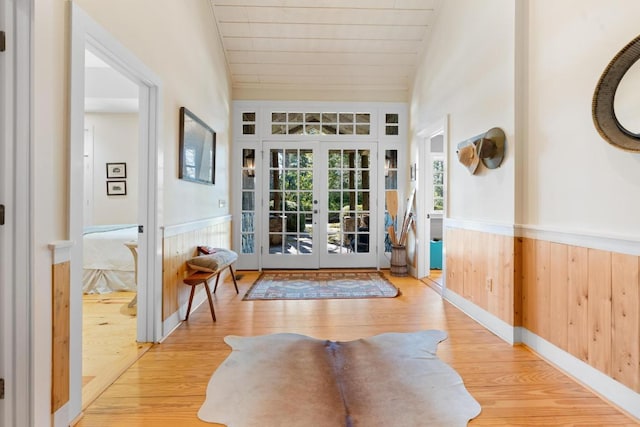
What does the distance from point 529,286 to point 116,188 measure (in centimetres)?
589

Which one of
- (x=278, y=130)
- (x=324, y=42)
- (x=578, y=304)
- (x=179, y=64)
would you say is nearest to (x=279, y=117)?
(x=278, y=130)

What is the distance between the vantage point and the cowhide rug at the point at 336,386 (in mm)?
1562

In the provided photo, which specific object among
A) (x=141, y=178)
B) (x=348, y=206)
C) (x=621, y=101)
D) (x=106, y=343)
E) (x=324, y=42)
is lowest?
(x=106, y=343)

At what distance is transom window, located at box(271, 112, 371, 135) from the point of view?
16.0ft

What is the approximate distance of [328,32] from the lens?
160 inches

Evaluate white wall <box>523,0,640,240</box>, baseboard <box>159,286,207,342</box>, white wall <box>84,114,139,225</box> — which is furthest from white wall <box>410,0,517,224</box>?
white wall <box>84,114,139,225</box>

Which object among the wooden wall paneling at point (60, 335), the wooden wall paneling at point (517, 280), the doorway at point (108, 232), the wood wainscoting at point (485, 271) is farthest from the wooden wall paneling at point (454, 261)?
the wooden wall paneling at point (60, 335)

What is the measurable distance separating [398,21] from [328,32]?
83cm

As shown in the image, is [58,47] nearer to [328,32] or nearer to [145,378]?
[145,378]

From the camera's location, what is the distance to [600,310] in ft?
5.97

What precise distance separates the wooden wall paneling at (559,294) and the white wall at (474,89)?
1.44ft

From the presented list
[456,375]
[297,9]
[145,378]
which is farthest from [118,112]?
[456,375]

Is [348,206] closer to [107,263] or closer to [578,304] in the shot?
[107,263]

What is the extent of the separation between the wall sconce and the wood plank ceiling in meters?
0.92
